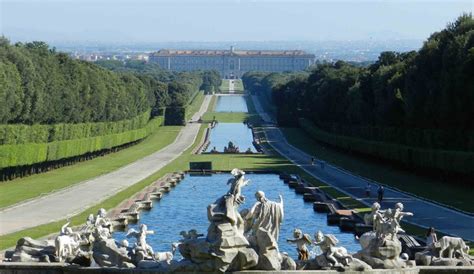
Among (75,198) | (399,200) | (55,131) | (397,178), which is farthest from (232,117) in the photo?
(399,200)

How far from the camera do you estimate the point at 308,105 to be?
456 ft

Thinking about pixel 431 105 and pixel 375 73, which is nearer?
pixel 431 105

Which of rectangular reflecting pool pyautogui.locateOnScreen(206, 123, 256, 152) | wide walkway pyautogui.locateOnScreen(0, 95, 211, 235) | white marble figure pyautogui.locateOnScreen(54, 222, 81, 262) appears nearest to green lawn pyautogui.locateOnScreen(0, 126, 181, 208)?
wide walkway pyautogui.locateOnScreen(0, 95, 211, 235)

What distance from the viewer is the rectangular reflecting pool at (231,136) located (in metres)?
111

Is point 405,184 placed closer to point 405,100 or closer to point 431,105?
point 431,105

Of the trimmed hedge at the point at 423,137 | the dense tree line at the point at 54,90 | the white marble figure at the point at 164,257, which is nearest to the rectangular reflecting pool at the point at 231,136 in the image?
the dense tree line at the point at 54,90

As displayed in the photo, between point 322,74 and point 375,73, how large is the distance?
4164 cm

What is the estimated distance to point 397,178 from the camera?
70.8 meters

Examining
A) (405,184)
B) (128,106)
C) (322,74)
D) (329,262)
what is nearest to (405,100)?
(405,184)

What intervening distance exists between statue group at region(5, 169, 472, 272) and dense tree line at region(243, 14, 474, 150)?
132 ft

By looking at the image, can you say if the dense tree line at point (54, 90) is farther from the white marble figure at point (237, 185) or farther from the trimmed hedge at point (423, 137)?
the white marble figure at point (237, 185)

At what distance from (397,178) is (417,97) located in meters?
7.02

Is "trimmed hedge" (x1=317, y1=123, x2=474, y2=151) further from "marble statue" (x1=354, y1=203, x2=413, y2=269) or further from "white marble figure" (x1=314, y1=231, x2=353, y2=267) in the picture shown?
"white marble figure" (x1=314, y1=231, x2=353, y2=267)

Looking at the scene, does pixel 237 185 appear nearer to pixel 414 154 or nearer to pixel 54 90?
pixel 414 154
